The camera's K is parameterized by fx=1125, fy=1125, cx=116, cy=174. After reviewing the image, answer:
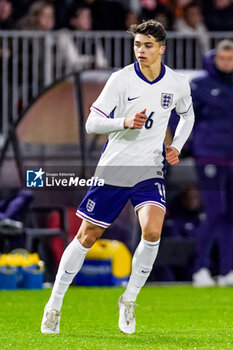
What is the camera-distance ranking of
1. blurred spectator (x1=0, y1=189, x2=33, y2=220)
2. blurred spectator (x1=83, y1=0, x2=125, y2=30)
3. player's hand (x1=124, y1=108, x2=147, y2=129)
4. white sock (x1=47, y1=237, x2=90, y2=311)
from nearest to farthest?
player's hand (x1=124, y1=108, x2=147, y2=129) → white sock (x1=47, y1=237, x2=90, y2=311) → blurred spectator (x1=0, y1=189, x2=33, y2=220) → blurred spectator (x1=83, y1=0, x2=125, y2=30)

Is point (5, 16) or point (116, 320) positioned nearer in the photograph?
point (116, 320)

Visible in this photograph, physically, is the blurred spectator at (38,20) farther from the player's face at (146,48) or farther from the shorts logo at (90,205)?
the shorts logo at (90,205)

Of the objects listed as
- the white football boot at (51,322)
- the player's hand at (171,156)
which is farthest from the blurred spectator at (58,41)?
the white football boot at (51,322)

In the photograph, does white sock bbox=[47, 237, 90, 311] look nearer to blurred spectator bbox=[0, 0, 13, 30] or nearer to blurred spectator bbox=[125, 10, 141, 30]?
blurred spectator bbox=[0, 0, 13, 30]

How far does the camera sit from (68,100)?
13.3 metres

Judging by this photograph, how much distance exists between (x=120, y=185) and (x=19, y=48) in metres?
7.43

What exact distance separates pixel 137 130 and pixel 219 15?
852 cm

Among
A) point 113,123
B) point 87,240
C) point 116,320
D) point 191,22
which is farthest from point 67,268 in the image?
point 191,22

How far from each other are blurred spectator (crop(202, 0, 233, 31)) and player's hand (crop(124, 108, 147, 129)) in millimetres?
8633

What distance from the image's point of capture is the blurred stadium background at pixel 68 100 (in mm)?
12648

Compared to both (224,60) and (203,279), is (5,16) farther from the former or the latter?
(203,279)

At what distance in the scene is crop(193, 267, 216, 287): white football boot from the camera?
12.7m

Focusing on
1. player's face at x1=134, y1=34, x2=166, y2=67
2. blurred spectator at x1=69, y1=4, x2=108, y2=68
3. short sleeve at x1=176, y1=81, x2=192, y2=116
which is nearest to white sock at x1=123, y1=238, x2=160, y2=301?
short sleeve at x1=176, y1=81, x2=192, y2=116

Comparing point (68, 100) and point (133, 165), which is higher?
point (133, 165)
